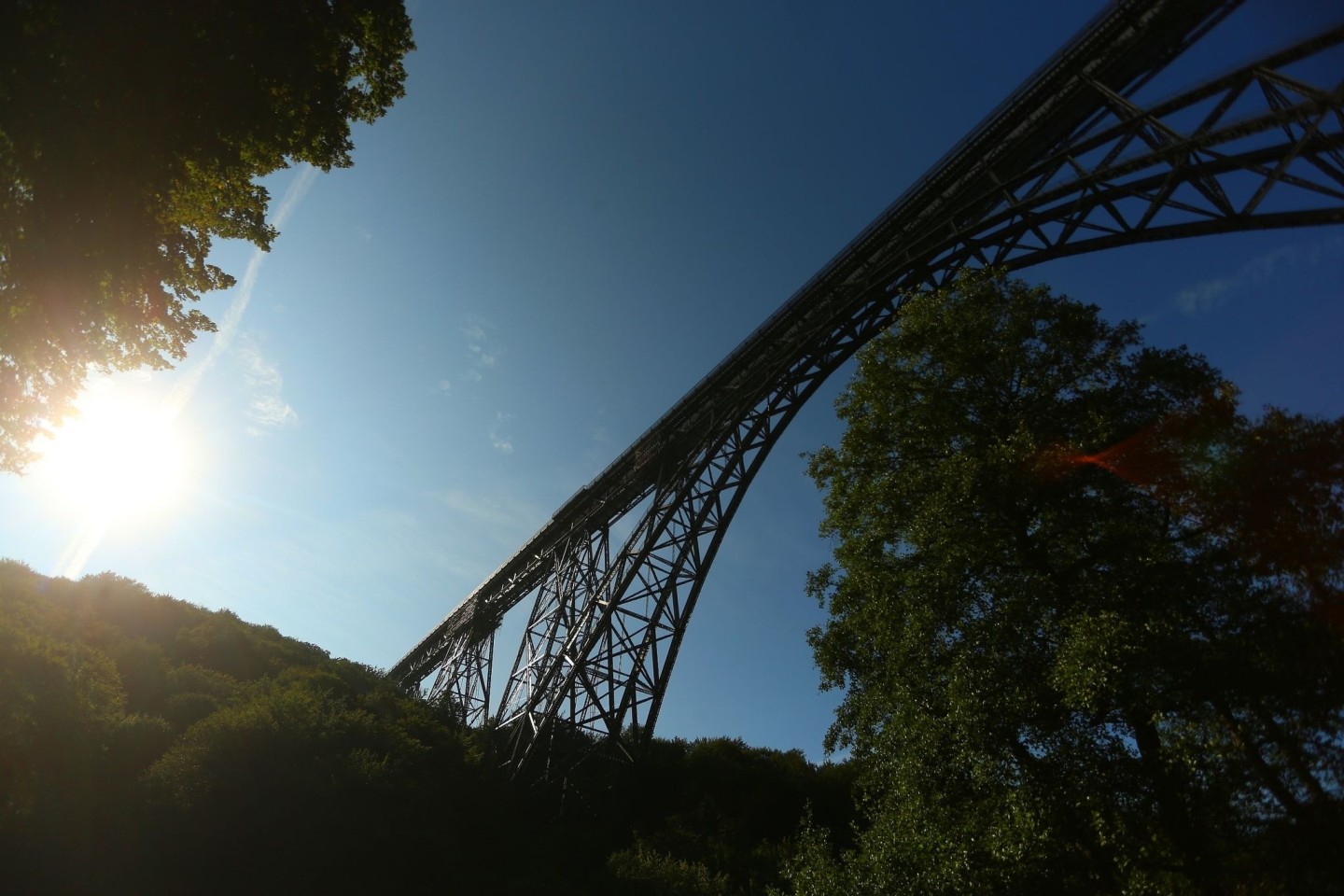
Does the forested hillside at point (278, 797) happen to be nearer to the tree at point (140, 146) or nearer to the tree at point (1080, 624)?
the tree at point (140, 146)

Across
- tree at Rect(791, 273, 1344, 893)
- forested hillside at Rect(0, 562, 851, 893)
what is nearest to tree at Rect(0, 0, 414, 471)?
forested hillside at Rect(0, 562, 851, 893)

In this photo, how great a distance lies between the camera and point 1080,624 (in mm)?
5957

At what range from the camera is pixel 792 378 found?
1664 cm

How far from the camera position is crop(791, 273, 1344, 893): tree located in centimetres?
550

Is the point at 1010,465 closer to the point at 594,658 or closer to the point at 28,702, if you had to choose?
the point at 594,658

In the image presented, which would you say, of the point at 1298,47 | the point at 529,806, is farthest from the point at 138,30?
the point at 529,806

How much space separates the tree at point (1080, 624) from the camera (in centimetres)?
550

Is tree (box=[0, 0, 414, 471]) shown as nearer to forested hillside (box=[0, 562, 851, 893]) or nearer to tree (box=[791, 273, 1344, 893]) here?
forested hillside (box=[0, 562, 851, 893])

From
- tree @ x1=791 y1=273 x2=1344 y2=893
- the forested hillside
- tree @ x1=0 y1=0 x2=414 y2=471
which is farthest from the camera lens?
the forested hillside

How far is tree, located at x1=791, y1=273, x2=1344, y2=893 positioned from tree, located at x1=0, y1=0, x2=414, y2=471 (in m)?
9.39

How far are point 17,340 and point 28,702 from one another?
8.38 m

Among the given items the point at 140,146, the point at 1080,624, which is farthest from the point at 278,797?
the point at 1080,624

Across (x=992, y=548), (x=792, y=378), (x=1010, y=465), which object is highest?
(x=792, y=378)

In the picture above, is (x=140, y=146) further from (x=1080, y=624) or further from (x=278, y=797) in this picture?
(x=278, y=797)
